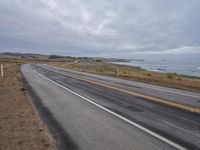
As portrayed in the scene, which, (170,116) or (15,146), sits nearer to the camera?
(15,146)

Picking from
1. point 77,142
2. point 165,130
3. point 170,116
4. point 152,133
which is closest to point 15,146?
point 77,142

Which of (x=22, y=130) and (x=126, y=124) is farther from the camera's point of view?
(x=126, y=124)

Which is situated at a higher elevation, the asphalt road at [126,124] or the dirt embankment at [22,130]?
the asphalt road at [126,124]

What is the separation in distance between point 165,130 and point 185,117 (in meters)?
1.56

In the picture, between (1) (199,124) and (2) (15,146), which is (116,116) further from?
(2) (15,146)

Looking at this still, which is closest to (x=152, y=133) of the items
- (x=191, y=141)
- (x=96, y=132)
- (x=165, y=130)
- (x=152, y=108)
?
(x=165, y=130)

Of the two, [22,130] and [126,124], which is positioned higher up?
[126,124]

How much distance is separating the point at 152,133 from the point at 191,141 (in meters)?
0.92

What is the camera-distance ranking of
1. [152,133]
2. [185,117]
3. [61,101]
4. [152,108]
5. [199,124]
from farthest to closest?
[61,101] < [152,108] < [185,117] < [199,124] < [152,133]

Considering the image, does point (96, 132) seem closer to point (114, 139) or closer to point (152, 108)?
point (114, 139)

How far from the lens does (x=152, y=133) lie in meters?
5.54

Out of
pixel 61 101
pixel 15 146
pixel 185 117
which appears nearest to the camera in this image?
pixel 15 146

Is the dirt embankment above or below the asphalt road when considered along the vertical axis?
below

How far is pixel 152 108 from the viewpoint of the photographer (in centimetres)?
833
